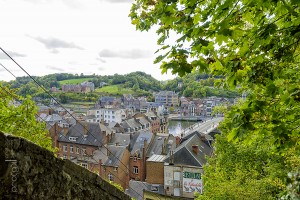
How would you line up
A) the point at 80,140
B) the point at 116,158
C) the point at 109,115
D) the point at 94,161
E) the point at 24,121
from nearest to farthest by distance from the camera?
the point at 24,121, the point at 116,158, the point at 94,161, the point at 80,140, the point at 109,115

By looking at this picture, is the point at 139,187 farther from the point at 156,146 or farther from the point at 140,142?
the point at 140,142

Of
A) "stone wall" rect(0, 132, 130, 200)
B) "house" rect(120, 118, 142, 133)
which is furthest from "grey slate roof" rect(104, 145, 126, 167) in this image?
"stone wall" rect(0, 132, 130, 200)

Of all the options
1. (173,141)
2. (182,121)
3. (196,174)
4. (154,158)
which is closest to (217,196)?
(196,174)

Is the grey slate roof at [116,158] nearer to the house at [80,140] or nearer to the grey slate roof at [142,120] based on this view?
the house at [80,140]

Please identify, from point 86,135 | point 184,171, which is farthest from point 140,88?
point 184,171

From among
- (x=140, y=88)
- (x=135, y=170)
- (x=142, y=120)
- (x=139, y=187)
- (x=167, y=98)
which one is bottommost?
(x=139, y=187)

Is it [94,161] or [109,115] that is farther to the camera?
[109,115]

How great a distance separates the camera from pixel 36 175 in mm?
3678

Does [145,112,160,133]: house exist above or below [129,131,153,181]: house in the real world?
above

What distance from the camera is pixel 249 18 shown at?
459cm

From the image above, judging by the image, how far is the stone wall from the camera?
334cm

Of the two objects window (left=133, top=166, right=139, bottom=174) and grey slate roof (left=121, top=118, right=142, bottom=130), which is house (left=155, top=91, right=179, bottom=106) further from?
window (left=133, top=166, right=139, bottom=174)

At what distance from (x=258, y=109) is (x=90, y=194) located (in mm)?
3113

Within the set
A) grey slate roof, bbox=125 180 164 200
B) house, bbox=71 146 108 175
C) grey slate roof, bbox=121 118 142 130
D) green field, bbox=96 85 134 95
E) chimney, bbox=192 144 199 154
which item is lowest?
grey slate roof, bbox=125 180 164 200
